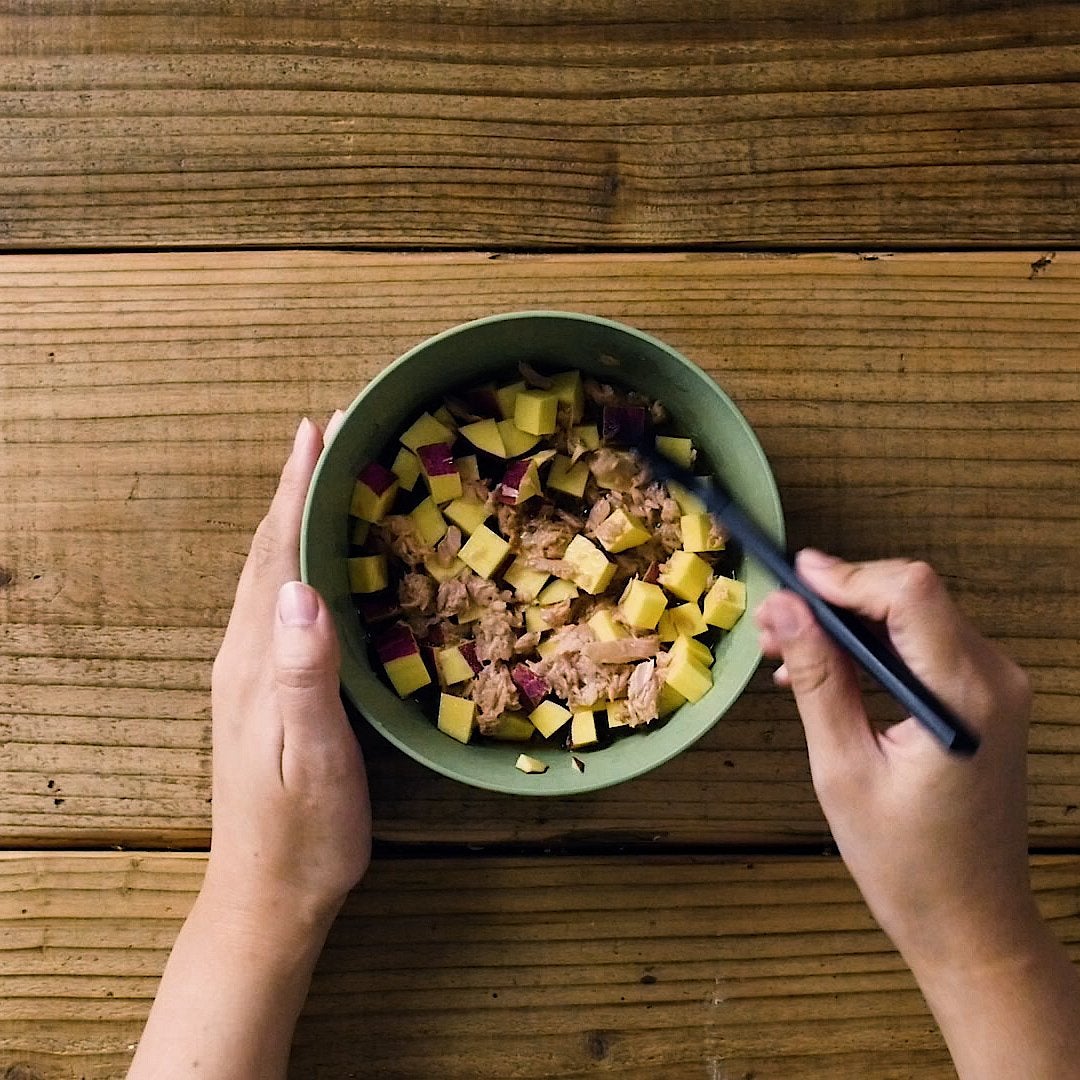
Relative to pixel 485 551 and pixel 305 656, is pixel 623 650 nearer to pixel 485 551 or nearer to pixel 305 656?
pixel 485 551

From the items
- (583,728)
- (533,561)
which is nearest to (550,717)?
(583,728)

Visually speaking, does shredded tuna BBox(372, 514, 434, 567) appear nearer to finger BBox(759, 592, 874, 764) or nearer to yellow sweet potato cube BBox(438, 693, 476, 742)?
yellow sweet potato cube BBox(438, 693, 476, 742)

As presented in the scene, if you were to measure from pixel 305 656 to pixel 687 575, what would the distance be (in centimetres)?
31

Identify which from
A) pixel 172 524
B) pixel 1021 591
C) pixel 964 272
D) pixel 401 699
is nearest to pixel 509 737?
pixel 401 699

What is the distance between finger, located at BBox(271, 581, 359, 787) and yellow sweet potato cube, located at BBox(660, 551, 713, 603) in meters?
0.27

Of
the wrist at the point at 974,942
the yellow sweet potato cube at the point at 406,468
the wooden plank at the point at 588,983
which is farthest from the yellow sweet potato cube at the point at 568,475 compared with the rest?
the wrist at the point at 974,942

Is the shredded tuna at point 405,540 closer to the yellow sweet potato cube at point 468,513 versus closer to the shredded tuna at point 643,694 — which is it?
the yellow sweet potato cube at point 468,513

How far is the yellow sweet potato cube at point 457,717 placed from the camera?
35.0 inches

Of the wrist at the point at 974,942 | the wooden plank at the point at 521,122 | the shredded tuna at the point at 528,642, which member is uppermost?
the wooden plank at the point at 521,122

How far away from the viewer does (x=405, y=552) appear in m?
0.92

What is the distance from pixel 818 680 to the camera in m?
0.82

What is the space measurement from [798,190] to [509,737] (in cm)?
58

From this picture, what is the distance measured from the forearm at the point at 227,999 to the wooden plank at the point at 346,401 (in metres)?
0.11

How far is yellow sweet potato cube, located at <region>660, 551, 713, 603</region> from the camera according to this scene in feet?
2.89
